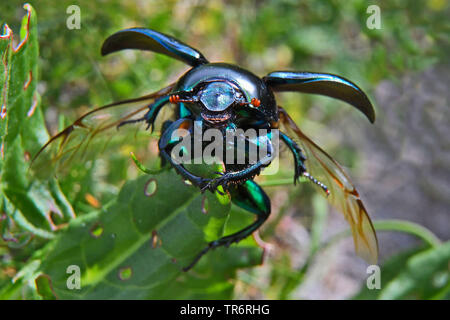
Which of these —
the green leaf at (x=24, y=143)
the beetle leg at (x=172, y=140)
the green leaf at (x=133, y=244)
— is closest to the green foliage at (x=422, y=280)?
the green leaf at (x=133, y=244)

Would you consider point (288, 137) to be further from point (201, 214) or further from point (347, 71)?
point (347, 71)

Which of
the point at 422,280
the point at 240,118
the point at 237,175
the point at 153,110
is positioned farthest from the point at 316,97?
the point at 237,175

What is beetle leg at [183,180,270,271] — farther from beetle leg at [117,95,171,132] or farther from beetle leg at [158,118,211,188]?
beetle leg at [117,95,171,132]

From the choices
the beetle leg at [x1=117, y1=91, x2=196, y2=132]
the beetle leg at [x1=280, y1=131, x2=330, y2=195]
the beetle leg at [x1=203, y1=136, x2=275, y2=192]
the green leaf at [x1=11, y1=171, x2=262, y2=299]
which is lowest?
the green leaf at [x1=11, y1=171, x2=262, y2=299]

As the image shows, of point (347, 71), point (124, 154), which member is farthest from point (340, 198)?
point (347, 71)

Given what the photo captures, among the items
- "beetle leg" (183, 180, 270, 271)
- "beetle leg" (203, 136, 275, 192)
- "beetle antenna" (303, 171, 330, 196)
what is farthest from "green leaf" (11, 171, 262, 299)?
"beetle antenna" (303, 171, 330, 196)

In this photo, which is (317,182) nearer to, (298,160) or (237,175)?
(298,160)
